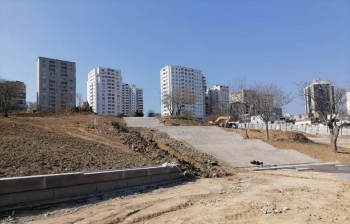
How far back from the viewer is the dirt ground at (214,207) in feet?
21.6

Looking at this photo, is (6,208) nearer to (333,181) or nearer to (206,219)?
(206,219)

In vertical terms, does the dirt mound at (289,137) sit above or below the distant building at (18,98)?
below

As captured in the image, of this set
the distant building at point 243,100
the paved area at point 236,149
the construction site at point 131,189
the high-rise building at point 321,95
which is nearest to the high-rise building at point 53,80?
the distant building at point 243,100

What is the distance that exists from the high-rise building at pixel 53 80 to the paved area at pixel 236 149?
5571cm

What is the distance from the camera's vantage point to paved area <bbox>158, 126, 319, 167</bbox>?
2003cm

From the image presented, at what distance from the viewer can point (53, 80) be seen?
7981 cm

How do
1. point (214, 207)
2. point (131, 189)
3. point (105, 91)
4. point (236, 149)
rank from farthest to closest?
point (105, 91)
point (236, 149)
point (131, 189)
point (214, 207)

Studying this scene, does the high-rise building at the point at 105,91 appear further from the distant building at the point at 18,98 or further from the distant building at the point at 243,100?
the distant building at the point at 243,100

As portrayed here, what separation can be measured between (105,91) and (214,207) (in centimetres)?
8913

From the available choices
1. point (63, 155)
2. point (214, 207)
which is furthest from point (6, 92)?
point (214, 207)

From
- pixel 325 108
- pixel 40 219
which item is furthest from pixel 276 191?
pixel 325 108

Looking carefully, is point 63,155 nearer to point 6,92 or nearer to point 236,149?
point 236,149

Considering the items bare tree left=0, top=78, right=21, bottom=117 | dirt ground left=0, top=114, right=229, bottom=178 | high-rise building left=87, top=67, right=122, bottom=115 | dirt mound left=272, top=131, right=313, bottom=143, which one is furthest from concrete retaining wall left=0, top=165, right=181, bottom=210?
high-rise building left=87, top=67, right=122, bottom=115

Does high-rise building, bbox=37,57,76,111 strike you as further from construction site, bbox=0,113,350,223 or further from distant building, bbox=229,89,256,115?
construction site, bbox=0,113,350,223
